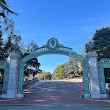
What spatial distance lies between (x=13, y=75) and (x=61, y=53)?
16.1ft

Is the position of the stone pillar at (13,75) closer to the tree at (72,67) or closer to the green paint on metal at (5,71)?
the green paint on metal at (5,71)

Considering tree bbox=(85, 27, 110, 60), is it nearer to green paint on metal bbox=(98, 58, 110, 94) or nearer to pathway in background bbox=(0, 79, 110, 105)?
green paint on metal bbox=(98, 58, 110, 94)

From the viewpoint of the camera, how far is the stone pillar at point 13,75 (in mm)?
16328

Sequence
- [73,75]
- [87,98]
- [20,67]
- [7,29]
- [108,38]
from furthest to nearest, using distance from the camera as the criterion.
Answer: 1. [73,75]
2. [108,38]
3. [7,29]
4. [20,67]
5. [87,98]

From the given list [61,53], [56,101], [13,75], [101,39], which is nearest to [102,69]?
[61,53]

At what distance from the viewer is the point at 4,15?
1620cm

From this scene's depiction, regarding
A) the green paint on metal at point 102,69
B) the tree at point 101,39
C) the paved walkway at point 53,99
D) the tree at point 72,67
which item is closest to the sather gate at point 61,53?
the green paint on metal at point 102,69

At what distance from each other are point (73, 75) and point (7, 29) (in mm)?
48081

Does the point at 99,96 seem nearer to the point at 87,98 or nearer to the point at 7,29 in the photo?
the point at 87,98

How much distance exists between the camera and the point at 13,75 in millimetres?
16656

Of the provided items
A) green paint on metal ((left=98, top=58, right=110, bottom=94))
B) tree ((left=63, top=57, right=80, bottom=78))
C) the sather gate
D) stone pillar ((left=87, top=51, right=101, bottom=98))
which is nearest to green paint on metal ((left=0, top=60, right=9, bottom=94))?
the sather gate

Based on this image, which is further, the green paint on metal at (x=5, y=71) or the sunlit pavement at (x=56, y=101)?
the green paint on metal at (x=5, y=71)

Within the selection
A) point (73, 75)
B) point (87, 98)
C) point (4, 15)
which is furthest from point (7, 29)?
point (73, 75)

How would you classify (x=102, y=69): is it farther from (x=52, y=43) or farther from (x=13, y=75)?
(x=13, y=75)
